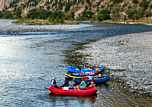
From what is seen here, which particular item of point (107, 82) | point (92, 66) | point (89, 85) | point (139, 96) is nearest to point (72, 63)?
point (92, 66)

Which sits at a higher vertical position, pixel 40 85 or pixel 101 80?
Result: pixel 101 80

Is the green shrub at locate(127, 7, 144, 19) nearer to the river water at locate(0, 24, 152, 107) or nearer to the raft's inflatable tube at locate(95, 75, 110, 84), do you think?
the river water at locate(0, 24, 152, 107)

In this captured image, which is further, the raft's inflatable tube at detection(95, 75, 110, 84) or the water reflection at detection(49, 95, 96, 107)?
the raft's inflatable tube at detection(95, 75, 110, 84)

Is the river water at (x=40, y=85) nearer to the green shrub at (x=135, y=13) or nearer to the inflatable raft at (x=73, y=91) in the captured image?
the inflatable raft at (x=73, y=91)

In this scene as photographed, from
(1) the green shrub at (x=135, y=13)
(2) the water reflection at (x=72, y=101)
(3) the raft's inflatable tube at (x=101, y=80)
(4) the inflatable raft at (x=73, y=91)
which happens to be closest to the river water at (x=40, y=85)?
(2) the water reflection at (x=72, y=101)

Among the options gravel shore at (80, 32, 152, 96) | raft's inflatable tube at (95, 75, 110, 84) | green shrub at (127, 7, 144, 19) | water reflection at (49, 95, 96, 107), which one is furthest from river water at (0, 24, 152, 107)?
green shrub at (127, 7, 144, 19)

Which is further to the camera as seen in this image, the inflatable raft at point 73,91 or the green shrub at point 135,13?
the green shrub at point 135,13

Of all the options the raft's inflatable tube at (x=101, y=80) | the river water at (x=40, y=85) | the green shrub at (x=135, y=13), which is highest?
the raft's inflatable tube at (x=101, y=80)

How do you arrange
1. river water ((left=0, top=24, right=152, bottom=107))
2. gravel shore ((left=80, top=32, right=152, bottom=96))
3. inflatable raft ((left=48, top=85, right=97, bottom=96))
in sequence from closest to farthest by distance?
1. river water ((left=0, top=24, right=152, bottom=107))
2. inflatable raft ((left=48, top=85, right=97, bottom=96))
3. gravel shore ((left=80, top=32, right=152, bottom=96))

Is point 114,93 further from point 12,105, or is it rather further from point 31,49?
point 31,49

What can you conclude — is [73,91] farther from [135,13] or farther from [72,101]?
[135,13]

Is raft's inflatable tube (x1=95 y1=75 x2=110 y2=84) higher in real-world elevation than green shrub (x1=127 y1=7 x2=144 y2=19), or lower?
higher

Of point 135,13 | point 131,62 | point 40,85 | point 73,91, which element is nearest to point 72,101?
point 73,91

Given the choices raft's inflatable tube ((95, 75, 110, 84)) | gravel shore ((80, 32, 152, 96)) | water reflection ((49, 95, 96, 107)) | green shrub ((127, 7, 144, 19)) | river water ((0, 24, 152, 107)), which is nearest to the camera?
water reflection ((49, 95, 96, 107))
